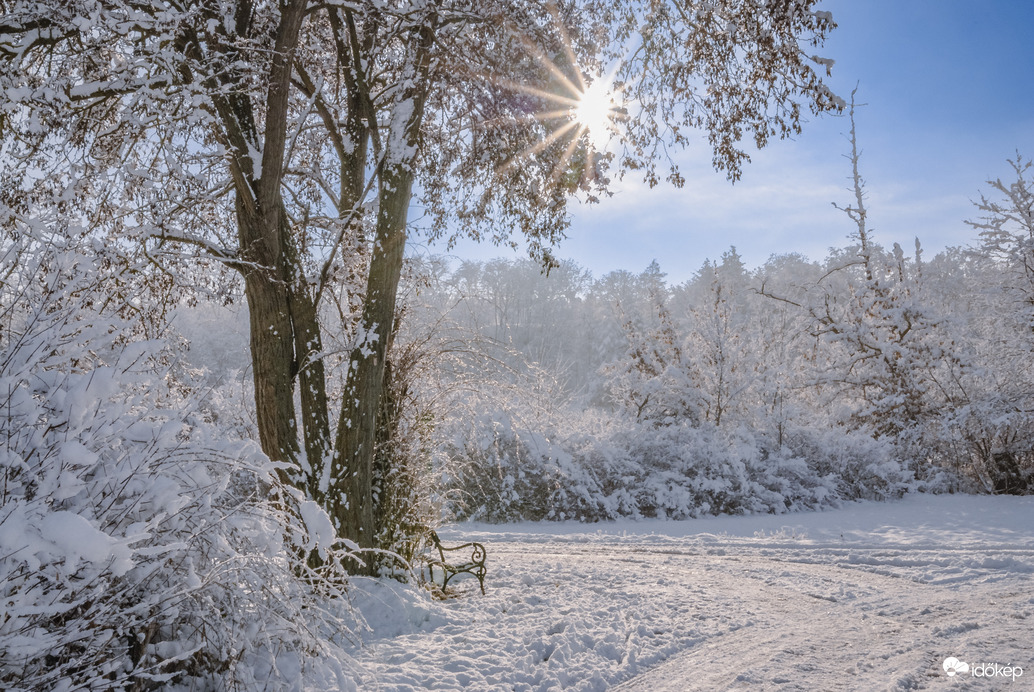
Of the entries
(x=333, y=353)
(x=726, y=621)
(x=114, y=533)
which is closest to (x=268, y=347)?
(x=333, y=353)

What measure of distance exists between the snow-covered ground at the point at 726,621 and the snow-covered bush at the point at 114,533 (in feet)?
1.94

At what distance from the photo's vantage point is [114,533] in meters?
2.15

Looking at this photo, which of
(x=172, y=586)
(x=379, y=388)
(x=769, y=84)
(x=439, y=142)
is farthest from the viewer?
(x=439, y=142)

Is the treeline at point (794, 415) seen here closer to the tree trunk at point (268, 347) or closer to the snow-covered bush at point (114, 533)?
the tree trunk at point (268, 347)

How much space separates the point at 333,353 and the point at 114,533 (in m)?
3.02

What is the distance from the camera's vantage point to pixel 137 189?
5.79 m

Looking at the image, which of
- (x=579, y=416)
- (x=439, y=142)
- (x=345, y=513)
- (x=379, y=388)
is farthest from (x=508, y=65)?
(x=579, y=416)

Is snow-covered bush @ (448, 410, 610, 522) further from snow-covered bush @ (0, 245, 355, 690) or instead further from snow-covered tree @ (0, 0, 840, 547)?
snow-covered bush @ (0, 245, 355, 690)

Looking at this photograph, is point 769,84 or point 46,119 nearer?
point 46,119

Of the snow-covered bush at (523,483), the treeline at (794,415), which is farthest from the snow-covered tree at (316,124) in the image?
the snow-covered bush at (523,483)

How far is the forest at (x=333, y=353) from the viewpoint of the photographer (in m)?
→ 2.19

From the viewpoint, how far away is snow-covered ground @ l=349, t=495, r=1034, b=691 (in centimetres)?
339

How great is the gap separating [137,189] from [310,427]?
121 inches

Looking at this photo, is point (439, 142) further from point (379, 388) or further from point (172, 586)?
point (172, 586)
